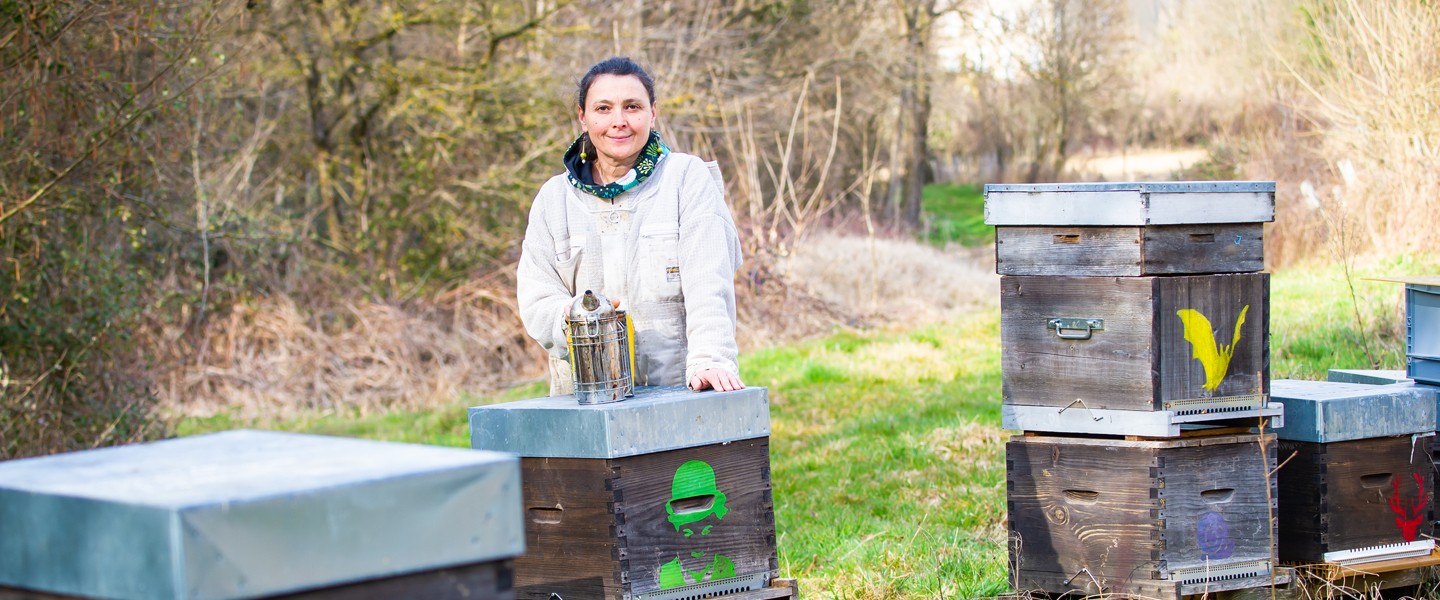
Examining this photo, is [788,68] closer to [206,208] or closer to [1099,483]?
[206,208]

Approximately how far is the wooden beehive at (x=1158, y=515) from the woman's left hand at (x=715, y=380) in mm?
1108

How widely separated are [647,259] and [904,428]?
4.26m

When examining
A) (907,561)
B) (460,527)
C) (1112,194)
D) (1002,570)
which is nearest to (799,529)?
(907,561)

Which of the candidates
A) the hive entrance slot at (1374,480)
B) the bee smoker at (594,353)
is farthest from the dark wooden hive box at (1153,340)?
the bee smoker at (594,353)

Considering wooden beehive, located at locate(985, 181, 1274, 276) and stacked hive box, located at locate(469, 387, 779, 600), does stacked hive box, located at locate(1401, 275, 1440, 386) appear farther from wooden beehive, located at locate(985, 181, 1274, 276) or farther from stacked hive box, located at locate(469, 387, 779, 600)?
stacked hive box, located at locate(469, 387, 779, 600)

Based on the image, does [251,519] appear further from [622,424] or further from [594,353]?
[594,353]

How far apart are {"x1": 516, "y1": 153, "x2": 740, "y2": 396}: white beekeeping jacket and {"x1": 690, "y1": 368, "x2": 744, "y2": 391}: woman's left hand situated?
18cm

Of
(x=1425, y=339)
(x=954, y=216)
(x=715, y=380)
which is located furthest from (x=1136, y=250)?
(x=954, y=216)

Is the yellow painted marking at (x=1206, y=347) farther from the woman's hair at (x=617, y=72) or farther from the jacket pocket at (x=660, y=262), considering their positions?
the woman's hair at (x=617, y=72)

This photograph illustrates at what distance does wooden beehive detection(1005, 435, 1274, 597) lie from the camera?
12.4 ft

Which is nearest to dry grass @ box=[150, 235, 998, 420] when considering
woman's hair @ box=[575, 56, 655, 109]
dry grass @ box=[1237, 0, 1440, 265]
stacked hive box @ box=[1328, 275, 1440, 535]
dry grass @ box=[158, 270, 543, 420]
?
dry grass @ box=[158, 270, 543, 420]

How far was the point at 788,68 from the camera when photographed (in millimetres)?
18250

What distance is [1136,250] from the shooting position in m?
3.82

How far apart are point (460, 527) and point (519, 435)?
1439 mm
